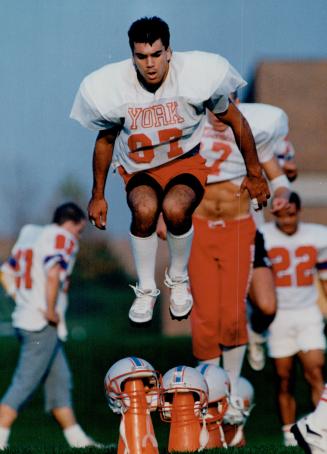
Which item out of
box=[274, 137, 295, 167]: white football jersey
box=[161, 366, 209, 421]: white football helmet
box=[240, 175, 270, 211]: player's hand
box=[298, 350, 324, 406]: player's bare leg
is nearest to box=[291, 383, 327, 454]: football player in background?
box=[161, 366, 209, 421]: white football helmet

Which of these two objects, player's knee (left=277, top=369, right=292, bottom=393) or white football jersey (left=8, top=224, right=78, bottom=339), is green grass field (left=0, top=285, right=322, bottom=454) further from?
white football jersey (left=8, top=224, right=78, bottom=339)

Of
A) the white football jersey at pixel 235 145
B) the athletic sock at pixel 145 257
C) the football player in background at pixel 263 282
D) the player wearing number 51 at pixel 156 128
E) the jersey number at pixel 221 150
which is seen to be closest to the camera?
the player wearing number 51 at pixel 156 128

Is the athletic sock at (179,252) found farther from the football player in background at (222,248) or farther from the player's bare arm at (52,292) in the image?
the player's bare arm at (52,292)

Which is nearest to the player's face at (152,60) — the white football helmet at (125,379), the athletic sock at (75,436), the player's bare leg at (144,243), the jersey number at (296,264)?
the player's bare leg at (144,243)

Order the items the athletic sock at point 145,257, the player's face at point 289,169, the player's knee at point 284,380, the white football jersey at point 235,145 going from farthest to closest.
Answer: the player's knee at point 284,380, the player's face at point 289,169, the white football jersey at point 235,145, the athletic sock at point 145,257

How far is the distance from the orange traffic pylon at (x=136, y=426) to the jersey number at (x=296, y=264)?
3.15m

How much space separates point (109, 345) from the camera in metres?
12.3

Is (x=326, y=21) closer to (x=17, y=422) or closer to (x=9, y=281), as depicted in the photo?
(x=9, y=281)

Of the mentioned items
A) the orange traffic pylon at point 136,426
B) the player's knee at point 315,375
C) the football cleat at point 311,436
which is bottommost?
the player's knee at point 315,375

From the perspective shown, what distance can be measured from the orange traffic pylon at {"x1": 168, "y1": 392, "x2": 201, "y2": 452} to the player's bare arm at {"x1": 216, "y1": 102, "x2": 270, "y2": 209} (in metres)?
0.83

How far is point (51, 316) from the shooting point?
7734 mm

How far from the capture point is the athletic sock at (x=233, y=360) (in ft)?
22.1

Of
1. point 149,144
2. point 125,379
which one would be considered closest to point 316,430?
point 125,379

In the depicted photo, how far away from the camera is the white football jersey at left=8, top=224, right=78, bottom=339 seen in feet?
25.6
